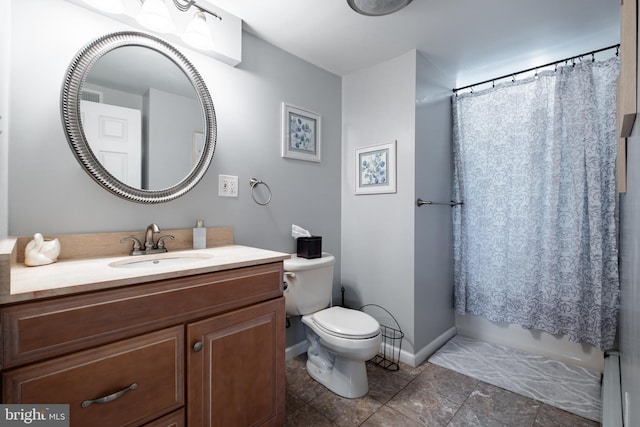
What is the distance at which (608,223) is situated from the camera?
1.82 metres

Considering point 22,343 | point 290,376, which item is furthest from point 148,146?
point 290,376

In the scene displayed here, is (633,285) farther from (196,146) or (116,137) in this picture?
(116,137)

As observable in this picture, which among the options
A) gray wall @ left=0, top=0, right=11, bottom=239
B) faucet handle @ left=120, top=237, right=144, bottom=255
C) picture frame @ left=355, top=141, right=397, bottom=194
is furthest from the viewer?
picture frame @ left=355, top=141, right=397, bottom=194

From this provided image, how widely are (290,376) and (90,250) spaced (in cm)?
138

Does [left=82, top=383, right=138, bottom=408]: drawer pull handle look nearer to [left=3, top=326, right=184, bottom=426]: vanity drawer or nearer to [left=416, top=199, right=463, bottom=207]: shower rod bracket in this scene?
[left=3, top=326, right=184, bottom=426]: vanity drawer

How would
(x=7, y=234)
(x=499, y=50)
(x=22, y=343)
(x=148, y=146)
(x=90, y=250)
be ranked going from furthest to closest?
(x=499, y=50)
(x=148, y=146)
(x=90, y=250)
(x=7, y=234)
(x=22, y=343)

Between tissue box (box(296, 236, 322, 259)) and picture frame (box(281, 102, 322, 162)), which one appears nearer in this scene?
tissue box (box(296, 236, 322, 259))

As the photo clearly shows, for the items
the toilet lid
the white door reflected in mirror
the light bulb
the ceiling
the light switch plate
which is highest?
the ceiling

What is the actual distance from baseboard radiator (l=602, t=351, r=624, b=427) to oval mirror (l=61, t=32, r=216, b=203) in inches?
89.1

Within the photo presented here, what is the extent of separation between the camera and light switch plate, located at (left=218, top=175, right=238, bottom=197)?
170 cm

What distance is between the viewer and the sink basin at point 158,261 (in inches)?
49.2

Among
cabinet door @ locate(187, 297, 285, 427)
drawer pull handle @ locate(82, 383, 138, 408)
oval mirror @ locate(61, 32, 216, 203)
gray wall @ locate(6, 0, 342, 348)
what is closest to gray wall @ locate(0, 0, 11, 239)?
gray wall @ locate(6, 0, 342, 348)

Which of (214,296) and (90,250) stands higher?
(90,250)

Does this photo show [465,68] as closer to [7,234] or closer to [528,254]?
[528,254]
